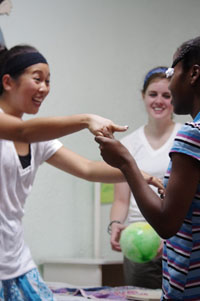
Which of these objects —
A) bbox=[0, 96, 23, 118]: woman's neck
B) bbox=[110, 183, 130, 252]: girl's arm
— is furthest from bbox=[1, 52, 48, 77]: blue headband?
bbox=[110, 183, 130, 252]: girl's arm

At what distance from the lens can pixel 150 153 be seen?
247 centimetres

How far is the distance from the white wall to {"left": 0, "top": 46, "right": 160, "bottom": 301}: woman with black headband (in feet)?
4.05

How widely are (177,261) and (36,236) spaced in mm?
2120

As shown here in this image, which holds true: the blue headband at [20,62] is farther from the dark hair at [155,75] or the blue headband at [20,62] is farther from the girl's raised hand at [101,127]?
the dark hair at [155,75]

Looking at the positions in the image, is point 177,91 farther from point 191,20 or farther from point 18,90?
point 191,20

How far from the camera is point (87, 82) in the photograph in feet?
10.8

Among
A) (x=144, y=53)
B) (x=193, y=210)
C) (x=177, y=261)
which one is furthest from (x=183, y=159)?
(x=144, y=53)

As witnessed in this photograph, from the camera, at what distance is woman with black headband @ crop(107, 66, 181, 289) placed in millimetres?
2396

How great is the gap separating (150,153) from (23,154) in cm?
93

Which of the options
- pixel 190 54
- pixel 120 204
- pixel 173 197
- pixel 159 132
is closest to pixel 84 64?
pixel 159 132

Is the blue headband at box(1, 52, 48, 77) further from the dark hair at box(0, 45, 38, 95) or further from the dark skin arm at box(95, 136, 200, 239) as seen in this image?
the dark skin arm at box(95, 136, 200, 239)

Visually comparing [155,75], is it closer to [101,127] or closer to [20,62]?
[20,62]

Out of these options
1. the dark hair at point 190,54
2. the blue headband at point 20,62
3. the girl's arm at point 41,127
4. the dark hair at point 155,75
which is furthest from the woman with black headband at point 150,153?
the dark hair at point 190,54

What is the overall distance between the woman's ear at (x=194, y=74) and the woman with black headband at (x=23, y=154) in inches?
8.9
